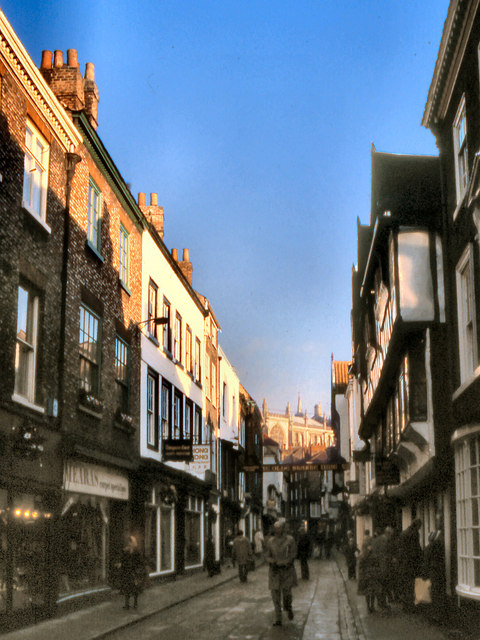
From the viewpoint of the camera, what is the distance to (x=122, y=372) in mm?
21766

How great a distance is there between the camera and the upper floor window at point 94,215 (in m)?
19.2

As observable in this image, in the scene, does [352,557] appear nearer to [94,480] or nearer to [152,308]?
[152,308]

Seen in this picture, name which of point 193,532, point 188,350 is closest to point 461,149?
point 188,350

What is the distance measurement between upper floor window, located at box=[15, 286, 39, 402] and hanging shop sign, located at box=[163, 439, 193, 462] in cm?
972

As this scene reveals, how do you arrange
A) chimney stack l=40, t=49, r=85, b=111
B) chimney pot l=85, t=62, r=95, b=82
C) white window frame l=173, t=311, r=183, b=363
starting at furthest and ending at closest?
1. white window frame l=173, t=311, r=183, b=363
2. chimney pot l=85, t=62, r=95, b=82
3. chimney stack l=40, t=49, r=85, b=111

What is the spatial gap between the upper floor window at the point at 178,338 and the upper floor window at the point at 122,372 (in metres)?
7.31

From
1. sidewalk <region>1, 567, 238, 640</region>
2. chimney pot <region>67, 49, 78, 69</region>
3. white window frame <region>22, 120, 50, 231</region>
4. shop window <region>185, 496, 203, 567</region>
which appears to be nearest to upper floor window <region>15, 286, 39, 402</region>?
white window frame <region>22, 120, 50, 231</region>

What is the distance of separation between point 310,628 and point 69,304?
293 inches

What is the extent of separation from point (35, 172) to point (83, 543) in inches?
294

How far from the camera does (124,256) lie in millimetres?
22500

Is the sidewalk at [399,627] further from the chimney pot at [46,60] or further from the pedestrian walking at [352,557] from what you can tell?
the chimney pot at [46,60]

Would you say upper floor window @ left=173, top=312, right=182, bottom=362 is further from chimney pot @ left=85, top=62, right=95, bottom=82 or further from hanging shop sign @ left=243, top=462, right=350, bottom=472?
hanging shop sign @ left=243, top=462, right=350, bottom=472

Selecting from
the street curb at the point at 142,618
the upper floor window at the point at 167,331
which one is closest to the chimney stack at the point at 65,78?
the upper floor window at the point at 167,331

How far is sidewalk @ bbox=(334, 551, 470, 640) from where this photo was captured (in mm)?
12945
